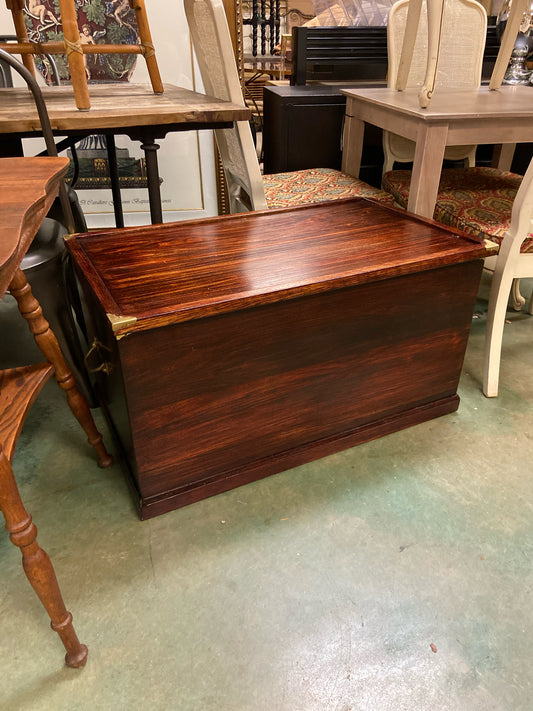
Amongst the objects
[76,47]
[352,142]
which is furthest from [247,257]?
[352,142]

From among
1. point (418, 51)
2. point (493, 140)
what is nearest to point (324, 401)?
point (493, 140)

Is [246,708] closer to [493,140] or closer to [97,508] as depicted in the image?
[97,508]

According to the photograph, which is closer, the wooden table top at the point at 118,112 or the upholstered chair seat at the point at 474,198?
the wooden table top at the point at 118,112

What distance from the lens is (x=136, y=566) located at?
1141 millimetres

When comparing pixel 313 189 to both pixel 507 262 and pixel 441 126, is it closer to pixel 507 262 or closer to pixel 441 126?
A: pixel 441 126

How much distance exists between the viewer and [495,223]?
5.37 ft

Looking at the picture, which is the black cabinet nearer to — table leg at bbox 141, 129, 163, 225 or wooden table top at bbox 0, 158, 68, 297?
table leg at bbox 141, 129, 163, 225

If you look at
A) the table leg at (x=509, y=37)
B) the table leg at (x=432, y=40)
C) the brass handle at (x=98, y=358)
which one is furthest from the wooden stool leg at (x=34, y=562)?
the table leg at (x=509, y=37)

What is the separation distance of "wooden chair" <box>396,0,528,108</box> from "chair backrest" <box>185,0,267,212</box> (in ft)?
1.93

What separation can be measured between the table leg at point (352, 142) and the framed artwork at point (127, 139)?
3.25 ft

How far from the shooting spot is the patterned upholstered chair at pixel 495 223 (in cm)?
149

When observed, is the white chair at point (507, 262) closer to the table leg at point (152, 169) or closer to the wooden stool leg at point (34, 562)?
the table leg at point (152, 169)

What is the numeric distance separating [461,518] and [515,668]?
36 centimetres

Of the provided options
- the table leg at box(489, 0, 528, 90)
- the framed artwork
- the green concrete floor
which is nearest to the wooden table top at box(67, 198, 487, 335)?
the green concrete floor
